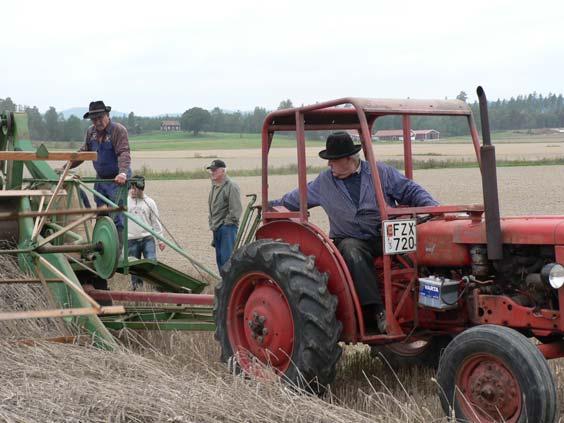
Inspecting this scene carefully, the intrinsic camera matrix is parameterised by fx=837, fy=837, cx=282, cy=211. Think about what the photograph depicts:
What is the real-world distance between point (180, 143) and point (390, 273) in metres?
84.5

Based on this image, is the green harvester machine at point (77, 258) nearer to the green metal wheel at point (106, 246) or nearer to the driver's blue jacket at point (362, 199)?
the green metal wheel at point (106, 246)

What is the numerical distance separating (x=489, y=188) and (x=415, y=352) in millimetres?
1824

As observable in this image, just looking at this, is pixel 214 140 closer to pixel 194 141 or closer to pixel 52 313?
pixel 194 141

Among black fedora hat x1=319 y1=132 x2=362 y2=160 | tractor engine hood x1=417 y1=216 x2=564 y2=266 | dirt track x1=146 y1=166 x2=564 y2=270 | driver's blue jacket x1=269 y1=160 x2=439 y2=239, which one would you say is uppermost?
black fedora hat x1=319 y1=132 x2=362 y2=160

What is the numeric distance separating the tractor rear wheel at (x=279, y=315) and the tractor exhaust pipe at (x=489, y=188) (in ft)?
3.17

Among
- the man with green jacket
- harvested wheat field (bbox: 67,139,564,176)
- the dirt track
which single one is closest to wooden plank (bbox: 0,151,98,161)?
the man with green jacket

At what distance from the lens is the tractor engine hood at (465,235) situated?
4.36 meters

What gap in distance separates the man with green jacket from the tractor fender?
15.9 ft

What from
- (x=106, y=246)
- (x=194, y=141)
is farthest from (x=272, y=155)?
(x=106, y=246)

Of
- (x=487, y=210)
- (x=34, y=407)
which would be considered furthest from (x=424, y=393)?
(x=34, y=407)

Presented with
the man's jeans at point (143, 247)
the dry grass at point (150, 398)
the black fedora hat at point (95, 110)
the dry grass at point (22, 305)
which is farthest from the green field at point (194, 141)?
the dry grass at point (150, 398)

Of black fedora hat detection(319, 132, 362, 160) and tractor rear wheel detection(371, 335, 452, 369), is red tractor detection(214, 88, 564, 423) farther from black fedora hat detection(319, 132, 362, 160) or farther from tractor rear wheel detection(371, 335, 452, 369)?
black fedora hat detection(319, 132, 362, 160)

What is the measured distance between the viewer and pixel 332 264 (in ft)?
16.2

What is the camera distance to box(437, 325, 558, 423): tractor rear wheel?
3.92 metres
